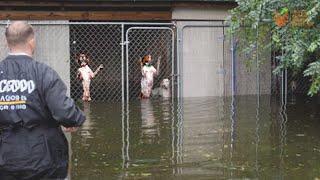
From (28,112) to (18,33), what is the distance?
0.50 metres

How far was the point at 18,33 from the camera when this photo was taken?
3.75 m

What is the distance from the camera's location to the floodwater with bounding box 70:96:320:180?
730cm

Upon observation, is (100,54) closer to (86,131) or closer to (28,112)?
(86,131)

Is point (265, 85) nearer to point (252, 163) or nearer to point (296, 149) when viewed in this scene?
point (296, 149)

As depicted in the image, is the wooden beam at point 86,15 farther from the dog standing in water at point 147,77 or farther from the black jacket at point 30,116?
the black jacket at point 30,116

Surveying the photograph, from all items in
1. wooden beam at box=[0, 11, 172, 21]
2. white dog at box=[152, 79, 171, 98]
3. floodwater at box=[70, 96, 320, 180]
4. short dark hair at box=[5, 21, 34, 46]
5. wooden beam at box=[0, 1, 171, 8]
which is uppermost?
wooden beam at box=[0, 1, 171, 8]

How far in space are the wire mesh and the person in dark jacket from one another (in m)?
12.5

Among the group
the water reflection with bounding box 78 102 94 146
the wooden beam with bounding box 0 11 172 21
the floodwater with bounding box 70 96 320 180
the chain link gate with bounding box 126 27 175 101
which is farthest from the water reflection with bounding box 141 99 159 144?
the wooden beam with bounding box 0 11 172 21

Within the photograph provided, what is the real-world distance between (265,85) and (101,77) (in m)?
5.14

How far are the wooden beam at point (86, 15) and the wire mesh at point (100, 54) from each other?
76 cm

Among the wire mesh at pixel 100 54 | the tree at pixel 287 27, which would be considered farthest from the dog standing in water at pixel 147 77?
the tree at pixel 287 27

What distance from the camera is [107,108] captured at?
45.7ft

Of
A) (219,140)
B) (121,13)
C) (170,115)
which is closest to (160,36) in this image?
→ (121,13)

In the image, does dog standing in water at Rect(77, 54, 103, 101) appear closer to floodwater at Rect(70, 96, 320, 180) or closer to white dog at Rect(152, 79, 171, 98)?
floodwater at Rect(70, 96, 320, 180)
